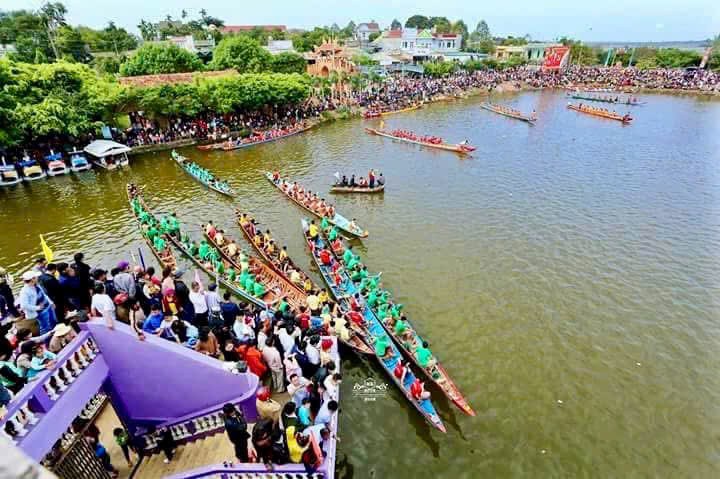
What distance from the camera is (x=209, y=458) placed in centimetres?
964

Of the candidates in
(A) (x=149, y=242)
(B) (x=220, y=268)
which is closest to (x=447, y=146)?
(B) (x=220, y=268)

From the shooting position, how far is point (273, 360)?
10.6 m

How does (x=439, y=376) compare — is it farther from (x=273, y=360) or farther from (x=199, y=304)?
(x=199, y=304)

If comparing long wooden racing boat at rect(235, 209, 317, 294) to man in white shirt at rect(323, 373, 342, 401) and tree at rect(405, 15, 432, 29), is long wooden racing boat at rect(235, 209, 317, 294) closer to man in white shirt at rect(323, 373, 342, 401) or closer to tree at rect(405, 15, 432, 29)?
man in white shirt at rect(323, 373, 342, 401)

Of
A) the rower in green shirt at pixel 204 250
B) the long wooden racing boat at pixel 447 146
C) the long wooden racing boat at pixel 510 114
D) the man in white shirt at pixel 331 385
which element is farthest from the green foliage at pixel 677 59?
the man in white shirt at pixel 331 385

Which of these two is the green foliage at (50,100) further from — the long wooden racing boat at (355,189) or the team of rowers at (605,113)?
the team of rowers at (605,113)

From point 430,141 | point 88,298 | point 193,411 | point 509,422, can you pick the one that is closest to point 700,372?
point 509,422

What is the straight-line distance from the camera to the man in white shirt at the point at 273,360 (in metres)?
10.5

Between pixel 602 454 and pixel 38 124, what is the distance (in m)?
40.9

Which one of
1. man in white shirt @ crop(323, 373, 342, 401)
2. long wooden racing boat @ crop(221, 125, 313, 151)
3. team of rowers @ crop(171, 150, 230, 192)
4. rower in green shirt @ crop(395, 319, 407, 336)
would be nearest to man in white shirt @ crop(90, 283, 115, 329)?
man in white shirt @ crop(323, 373, 342, 401)

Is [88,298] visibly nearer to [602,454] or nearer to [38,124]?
[602,454]

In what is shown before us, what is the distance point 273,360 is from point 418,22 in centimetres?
19077

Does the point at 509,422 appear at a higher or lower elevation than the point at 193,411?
lower

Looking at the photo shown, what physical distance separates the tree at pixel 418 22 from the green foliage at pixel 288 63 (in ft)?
413
